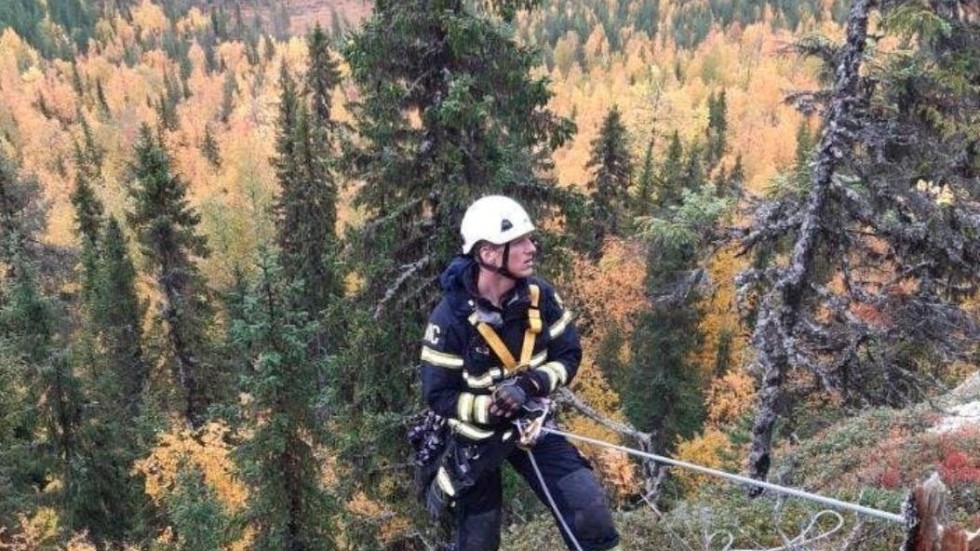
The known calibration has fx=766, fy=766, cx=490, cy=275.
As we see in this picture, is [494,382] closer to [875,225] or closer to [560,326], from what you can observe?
[560,326]

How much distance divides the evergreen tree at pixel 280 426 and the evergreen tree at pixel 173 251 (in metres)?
9.04

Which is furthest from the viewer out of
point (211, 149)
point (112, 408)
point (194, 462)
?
point (211, 149)

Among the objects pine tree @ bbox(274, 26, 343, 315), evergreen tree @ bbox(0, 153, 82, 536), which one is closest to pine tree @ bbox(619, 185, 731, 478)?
pine tree @ bbox(274, 26, 343, 315)

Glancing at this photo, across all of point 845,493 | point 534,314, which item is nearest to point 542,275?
point 845,493

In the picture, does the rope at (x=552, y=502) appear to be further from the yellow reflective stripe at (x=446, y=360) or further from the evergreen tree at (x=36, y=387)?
the evergreen tree at (x=36, y=387)

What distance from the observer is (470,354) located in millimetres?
5391

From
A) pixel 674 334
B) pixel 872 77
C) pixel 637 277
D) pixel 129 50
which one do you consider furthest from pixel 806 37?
pixel 129 50

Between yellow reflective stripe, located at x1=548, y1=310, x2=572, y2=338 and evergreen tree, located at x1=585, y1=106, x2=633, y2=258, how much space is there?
96.5 feet

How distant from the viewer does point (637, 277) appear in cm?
3581

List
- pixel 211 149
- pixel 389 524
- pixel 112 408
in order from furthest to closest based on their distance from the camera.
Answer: pixel 211 149 → pixel 112 408 → pixel 389 524

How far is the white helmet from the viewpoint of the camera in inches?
207

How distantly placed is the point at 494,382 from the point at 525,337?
0.38m

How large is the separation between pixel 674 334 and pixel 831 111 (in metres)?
18.6

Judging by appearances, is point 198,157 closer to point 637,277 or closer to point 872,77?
point 637,277
